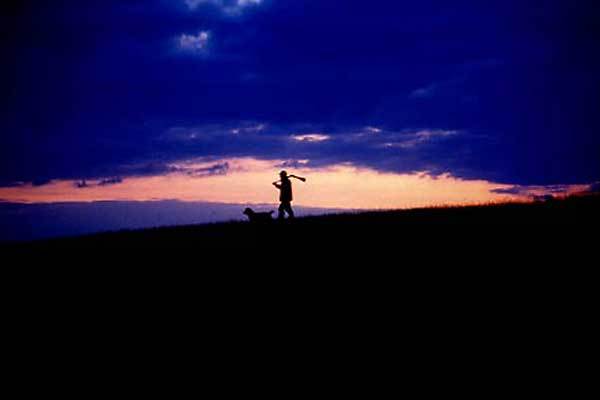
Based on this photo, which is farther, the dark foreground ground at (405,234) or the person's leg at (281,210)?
the person's leg at (281,210)

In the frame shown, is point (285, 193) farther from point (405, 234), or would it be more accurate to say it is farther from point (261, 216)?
point (405, 234)

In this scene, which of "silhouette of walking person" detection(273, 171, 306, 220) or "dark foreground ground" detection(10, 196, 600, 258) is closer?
"dark foreground ground" detection(10, 196, 600, 258)

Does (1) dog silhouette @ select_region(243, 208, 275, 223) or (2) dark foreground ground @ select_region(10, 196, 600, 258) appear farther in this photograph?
(1) dog silhouette @ select_region(243, 208, 275, 223)

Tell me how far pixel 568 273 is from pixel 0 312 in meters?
11.4

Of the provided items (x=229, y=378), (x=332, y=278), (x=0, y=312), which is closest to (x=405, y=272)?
(x=332, y=278)

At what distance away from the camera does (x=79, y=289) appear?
32.3 ft

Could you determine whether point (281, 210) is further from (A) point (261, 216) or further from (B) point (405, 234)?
(B) point (405, 234)

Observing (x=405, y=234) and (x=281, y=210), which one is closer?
(x=405, y=234)

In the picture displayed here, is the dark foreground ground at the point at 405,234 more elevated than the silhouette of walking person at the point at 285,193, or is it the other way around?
the silhouette of walking person at the point at 285,193

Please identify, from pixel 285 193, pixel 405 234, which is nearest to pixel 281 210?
pixel 285 193

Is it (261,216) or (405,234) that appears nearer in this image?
(405,234)

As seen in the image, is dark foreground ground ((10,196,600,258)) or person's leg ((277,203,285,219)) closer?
dark foreground ground ((10,196,600,258))

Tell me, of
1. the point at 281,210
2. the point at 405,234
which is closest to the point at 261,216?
the point at 281,210

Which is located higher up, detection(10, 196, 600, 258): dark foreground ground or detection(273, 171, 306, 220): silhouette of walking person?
detection(273, 171, 306, 220): silhouette of walking person
